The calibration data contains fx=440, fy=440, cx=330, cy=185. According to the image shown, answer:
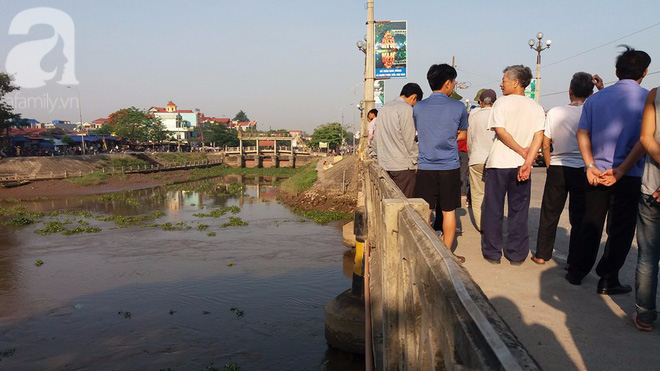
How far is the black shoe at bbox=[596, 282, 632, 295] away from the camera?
12.4 ft

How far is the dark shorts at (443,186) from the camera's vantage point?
16.4 feet

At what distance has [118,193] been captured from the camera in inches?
1571

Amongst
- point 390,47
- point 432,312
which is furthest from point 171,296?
point 432,312

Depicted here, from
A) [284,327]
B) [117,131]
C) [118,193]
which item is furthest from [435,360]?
[117,131]

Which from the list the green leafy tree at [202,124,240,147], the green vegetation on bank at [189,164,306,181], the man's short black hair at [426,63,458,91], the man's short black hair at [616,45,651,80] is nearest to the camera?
the man's short black hair at [616,45,651,80]

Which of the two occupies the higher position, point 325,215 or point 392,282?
point 392,282

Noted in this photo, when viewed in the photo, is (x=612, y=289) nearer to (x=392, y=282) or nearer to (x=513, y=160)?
(x=513, y=160)

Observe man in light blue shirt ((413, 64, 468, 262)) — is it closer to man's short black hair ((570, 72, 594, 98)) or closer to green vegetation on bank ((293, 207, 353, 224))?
man's short black hair ((570, 72, 594, 98))

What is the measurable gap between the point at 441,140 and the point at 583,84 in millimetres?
1582

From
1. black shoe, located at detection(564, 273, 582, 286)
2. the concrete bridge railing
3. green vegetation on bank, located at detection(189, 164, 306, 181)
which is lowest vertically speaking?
green vegetation on bank, located at detection(189, 164, 306, 181)

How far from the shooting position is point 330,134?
8900 centimetres

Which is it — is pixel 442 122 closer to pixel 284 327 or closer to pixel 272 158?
pixel 284 327

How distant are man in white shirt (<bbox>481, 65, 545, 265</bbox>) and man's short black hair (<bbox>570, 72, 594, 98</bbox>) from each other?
1.64 feet

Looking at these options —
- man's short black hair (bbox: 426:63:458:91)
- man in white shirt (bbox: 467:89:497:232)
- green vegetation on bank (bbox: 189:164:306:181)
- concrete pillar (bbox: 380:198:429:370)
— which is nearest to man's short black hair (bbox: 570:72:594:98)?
man in white shirt (bbox: 467:89:497:232)
